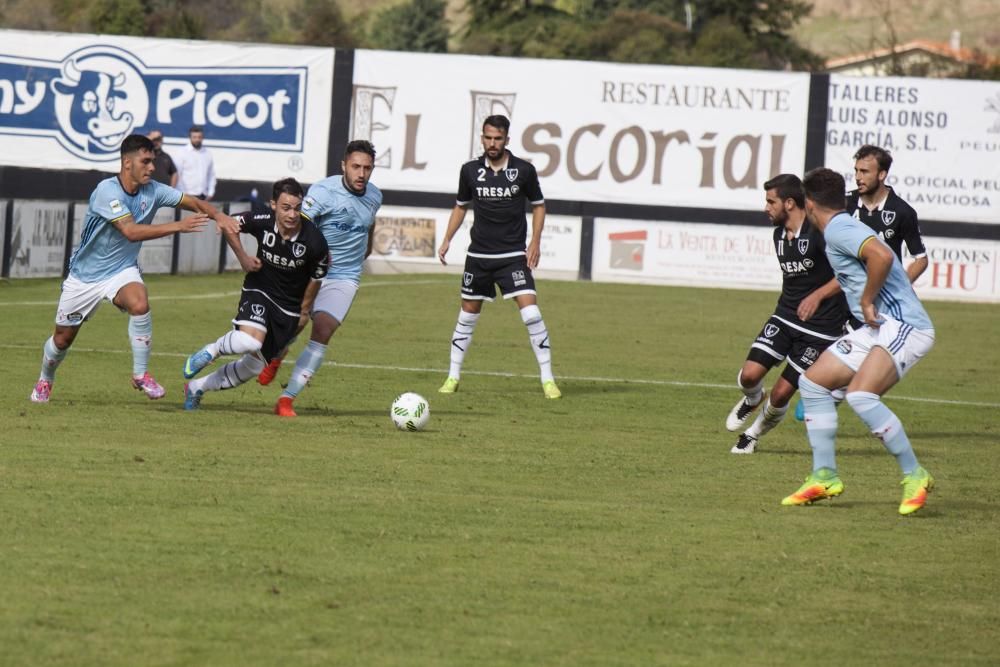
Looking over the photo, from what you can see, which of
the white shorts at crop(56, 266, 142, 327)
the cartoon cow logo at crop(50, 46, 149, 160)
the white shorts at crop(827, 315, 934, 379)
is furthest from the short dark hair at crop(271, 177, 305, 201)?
the cartoon cow logo at crop(50, 46, 149, 160)

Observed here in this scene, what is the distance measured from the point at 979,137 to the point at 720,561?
28.7 metres

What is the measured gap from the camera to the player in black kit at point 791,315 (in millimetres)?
11227

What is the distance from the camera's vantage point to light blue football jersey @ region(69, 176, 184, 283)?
39.7 feet

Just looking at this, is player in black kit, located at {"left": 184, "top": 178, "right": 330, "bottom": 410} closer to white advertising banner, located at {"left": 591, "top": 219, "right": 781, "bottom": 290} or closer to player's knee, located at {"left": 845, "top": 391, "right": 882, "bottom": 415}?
player's knee, located at {"left": 845, "top": 391, "right": 882, "bottom": 415}

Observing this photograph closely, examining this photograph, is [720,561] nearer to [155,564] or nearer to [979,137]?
[155,564]

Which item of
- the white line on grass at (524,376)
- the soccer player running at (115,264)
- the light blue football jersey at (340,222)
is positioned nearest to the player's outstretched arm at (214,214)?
the soccer player running at (115,264)

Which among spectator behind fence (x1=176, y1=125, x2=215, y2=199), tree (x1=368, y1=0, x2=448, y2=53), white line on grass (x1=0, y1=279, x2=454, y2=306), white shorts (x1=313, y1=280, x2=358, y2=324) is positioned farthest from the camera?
tree (x1=368, y1=0, x2=448, y2=53)

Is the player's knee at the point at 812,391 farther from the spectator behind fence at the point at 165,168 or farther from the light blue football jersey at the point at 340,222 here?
the spectator behind fence at the point at 165,168

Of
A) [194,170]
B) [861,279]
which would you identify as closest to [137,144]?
[861,279]

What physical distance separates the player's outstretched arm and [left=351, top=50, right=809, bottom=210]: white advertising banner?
74.8 feet

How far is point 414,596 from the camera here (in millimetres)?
6715

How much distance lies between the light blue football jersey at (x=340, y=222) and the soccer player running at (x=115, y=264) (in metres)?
0.92

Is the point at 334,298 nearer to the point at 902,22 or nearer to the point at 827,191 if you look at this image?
the point at 827,191

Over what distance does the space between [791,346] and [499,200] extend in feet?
13.0
